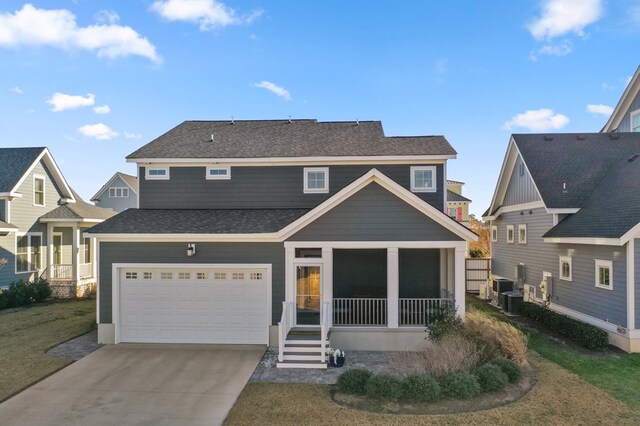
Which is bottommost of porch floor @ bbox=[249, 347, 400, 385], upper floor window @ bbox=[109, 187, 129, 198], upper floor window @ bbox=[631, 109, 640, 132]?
porch floor @ bbox=[249, 347, 400, 385]

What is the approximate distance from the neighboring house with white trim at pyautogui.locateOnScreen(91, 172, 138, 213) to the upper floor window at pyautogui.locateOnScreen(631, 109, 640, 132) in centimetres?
3245

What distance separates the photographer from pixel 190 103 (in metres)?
19.6

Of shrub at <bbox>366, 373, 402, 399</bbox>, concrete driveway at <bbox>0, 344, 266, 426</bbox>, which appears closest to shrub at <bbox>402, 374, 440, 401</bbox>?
shrub at <bbox>366, 373, 402, 399</bbox>

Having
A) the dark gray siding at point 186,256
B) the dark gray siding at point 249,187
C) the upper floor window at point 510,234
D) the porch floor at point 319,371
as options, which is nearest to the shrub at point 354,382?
the porch floor at point 319,371

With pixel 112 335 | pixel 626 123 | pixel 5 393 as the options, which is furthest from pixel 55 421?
pixel 626 123

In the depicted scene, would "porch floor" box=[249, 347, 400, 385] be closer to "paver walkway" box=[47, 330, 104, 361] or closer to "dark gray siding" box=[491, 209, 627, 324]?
"paver walkway" box=[47, 330, 104, 361]

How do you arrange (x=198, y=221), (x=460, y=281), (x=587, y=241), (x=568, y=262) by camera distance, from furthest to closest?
(x=568, y=262)
(x=198, y=221)
(x=587, y=241)
(x=460, y=281)

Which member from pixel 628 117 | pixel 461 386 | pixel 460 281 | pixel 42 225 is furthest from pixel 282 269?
pixel 628 117

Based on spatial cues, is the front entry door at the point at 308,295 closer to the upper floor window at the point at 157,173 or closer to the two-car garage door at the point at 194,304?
the two-car garage door at the point at 194,304

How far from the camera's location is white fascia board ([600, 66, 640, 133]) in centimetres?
1700

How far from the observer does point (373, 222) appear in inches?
419

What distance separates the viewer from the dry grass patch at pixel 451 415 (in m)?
6.50

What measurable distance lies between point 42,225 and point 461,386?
70.3 feet

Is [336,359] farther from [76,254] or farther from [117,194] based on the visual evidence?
[117,194]
